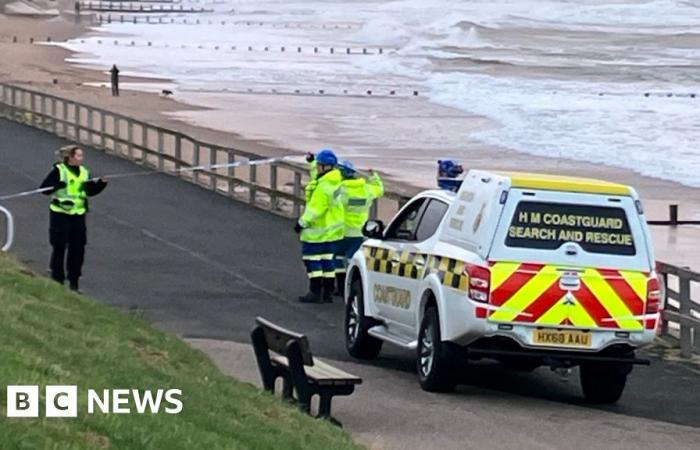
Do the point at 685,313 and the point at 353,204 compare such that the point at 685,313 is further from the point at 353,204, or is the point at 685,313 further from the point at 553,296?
the point at 353,204

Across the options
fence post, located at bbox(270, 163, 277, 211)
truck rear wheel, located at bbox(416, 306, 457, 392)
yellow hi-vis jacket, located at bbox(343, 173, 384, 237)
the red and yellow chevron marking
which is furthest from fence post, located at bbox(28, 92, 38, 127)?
the red and yellow chevron marking

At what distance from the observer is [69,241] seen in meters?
16.3

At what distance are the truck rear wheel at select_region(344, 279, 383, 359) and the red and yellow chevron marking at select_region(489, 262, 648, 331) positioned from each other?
2488 mm

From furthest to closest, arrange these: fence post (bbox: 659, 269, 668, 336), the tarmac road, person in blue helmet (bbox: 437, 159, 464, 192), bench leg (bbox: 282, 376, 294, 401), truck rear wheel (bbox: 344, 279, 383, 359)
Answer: person in blue helmet (bbox: 437, 159, 464, 192)
fence post (bbox: 659, 269, 668, 336)
truck rear wheel (bbox: 344, 279, 383, 359)
the tarmac road
bench leg (bbox: 282, 376, 294, 401)

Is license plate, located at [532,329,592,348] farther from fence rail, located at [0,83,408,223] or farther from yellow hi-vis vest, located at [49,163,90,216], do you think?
fence rail, located at [0,83,408,223]

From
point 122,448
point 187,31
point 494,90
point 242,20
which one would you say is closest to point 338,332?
point 122,448

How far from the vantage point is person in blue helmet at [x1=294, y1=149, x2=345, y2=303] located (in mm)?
16500

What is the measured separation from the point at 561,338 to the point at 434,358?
1.03 m

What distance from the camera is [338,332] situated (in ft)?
51.2

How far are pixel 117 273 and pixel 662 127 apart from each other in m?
34.8

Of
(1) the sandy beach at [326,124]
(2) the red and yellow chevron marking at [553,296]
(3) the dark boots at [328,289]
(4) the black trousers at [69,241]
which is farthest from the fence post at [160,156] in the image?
(2) the red and yellow chevron marking at [553,296]

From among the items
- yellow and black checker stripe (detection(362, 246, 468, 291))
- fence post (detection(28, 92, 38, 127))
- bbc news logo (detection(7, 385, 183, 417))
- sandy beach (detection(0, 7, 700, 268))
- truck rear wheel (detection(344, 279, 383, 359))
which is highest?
bbc news logo (detection(7, 385, 183, 417))

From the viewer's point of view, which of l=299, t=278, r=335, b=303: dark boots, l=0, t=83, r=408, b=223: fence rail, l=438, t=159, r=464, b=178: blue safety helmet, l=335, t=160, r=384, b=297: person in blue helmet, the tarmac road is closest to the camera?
the tarmac road

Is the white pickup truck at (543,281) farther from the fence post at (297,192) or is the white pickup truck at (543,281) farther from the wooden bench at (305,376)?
the fence post at (297,192)
